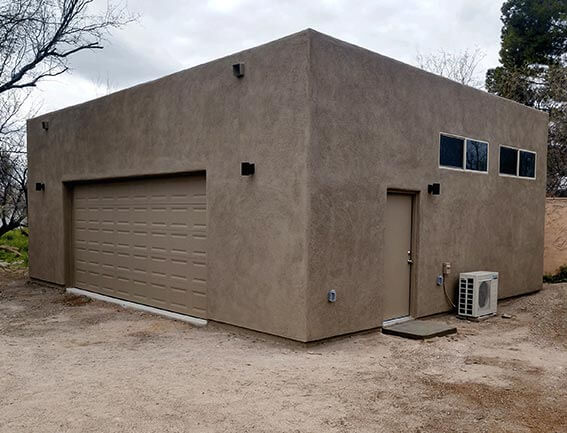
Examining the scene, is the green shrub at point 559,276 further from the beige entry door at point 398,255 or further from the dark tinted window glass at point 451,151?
the beige entry door at point 398,255

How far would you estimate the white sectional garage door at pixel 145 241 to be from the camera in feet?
25.4

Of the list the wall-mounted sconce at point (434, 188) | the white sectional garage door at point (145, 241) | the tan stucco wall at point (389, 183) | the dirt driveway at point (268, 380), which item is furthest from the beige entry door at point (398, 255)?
the white sectional garage door at point (145, 241)

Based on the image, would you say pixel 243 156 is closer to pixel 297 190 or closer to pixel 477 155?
pixel 297 190

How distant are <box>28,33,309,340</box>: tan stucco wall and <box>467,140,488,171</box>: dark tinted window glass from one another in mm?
3965

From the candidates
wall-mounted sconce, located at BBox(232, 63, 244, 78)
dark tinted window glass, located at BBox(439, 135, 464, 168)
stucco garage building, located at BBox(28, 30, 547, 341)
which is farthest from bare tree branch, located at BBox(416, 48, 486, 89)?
wall-mounted sconce, located at BBox(232, 63, 244, 78)

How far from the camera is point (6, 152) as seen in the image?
16031 mm

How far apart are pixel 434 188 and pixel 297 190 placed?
9.31ft

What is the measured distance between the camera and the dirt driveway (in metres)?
3.99

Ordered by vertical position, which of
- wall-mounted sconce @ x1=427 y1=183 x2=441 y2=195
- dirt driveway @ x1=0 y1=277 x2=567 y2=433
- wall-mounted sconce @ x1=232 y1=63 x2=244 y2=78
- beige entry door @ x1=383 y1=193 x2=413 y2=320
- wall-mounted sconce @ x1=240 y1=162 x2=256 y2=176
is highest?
wall-mounted sconce @ x1=232 y1=63 x2=244 y2=78

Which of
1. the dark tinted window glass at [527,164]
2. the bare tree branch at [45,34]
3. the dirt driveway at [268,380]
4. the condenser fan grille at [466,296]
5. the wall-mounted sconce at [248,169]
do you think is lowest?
the dirt driveway at [268,380]

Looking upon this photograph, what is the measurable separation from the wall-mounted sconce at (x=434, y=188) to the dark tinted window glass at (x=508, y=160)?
221 cm

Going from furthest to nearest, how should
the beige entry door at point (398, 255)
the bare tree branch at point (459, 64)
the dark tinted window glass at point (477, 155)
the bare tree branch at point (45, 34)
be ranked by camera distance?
the bare tree branch at point (459, 64), the bare tree branch at point (45, 34), the dark tinted window glass at point (477, 155), the beige entry door at point (398, 255)

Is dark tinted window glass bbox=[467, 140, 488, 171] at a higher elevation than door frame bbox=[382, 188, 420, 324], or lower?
higher

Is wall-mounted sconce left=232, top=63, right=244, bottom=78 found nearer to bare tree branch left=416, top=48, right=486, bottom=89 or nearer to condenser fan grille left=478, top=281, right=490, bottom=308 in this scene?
condenser fan grille left=478, top=281, right=490, bottom=308
